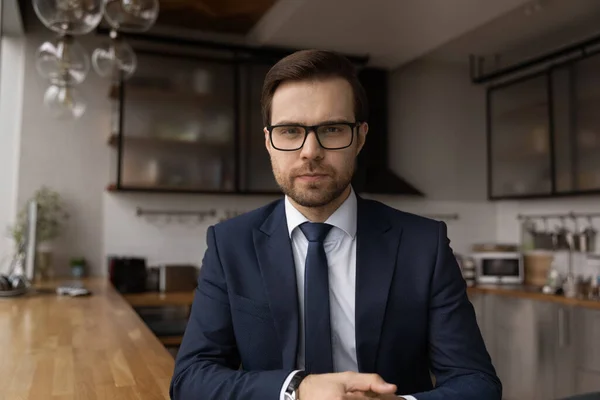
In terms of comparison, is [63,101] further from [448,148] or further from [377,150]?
[448,148]

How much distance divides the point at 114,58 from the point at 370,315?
6.30ft

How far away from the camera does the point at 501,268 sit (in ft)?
14.7

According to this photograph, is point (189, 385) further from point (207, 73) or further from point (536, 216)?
point (536, 216)

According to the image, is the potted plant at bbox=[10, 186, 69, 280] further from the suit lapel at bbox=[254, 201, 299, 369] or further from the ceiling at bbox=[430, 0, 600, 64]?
the ceiling at bbox=[430, 0, 600, 64]

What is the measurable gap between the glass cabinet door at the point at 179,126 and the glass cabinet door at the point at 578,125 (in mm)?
2466

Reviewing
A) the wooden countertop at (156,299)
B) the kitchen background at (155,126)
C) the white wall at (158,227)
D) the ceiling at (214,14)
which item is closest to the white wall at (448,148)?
the kitchen background at (155,126)

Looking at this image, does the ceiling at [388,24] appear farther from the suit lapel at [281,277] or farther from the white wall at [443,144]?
the suit lapel at [281,277]

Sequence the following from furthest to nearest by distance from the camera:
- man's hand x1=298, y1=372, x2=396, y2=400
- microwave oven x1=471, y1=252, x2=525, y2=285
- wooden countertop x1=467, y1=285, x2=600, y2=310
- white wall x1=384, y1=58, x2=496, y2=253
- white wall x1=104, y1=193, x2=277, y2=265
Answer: white wall x1=384, y1=58, x2=496, y2=253
microwave oven x1=471, y1=252, x2=525, y2=285
white wall x1=104, y1=193, x2=277, y2=265
wooden countertop x1=467, y1=285, x2=600, y2=310
man's hand x1=298, y1=372, x2=396, y2=400

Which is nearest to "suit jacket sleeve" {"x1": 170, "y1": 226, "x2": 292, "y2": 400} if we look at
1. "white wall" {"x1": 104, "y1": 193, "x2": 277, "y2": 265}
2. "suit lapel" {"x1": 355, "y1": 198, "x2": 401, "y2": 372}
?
"suit lapel" {"x1": 355, "y1": 198, "x2": 401, "y2": 372}

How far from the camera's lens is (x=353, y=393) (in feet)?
3.25

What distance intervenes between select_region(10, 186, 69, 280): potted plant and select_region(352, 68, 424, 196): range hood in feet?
7.83

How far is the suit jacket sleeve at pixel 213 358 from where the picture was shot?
1.07m

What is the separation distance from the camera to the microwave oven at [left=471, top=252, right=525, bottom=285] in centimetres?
447

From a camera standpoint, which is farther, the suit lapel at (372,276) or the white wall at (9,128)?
the white wall at (9,128)
